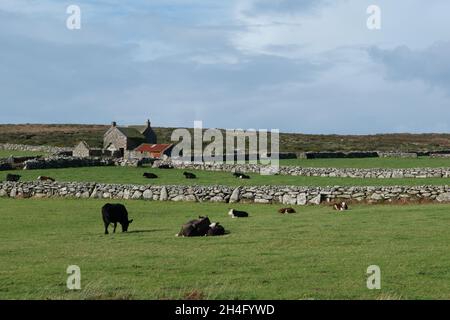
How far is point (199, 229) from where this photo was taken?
69.9 feet

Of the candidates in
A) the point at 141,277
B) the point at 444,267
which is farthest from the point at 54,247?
the point at 444,267

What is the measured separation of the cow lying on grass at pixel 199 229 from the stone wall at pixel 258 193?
43.0ft

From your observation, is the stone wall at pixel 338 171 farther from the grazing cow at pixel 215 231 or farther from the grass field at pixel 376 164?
the grazing cow at pixel 215 231

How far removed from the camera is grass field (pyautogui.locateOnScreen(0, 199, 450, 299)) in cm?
1273

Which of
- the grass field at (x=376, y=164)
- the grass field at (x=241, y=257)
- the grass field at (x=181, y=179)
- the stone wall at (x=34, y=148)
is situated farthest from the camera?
the stone wall at (x=34, y=148)

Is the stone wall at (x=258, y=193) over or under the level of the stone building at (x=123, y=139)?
under

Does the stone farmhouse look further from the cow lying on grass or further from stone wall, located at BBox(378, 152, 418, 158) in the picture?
the cow lying on grass

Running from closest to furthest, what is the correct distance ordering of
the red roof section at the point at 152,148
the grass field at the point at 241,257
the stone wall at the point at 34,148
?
1. the grass field at the point at 241,257
2. the red roof section at the point at 152,148
3. the stone wall at the point at 34,148

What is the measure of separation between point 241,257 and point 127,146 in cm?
6810

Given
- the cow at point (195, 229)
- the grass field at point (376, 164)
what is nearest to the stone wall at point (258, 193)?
the cow at point (195, 229)

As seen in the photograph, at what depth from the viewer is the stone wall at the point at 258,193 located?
34000 mm

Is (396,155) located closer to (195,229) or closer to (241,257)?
(195,229)

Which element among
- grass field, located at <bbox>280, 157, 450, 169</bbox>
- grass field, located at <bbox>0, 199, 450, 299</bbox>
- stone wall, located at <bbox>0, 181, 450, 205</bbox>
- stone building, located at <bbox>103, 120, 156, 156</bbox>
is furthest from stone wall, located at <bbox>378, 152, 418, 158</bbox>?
grass field, located at <bbox>0, 199, 450, 299</bbox>

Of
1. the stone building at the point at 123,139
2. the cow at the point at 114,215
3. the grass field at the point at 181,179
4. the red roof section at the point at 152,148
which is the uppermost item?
the stone building at the point at 123,139
